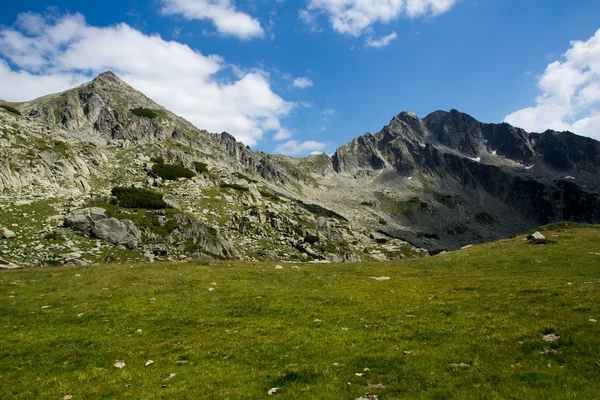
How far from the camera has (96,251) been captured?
208 ft

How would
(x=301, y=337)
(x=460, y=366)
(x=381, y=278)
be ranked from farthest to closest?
(x=381, y=278) → (x=301, y=337) → (x=460, y=366)

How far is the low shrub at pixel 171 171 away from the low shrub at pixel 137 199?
26.1m

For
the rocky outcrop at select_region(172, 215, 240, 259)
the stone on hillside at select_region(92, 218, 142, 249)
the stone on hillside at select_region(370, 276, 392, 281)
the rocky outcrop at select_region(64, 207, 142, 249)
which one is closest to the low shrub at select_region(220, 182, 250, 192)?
the rocky outcrop at select_region(172, 215, 240, 259)

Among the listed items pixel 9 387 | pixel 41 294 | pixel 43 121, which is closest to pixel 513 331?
pixel 9 387

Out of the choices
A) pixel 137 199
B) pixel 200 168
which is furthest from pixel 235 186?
pixel 137 199

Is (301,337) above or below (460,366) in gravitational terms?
below

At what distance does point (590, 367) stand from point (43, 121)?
649 feet

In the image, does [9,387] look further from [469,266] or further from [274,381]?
[469,266]

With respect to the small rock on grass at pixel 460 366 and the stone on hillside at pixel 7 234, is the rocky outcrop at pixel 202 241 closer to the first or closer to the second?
the stone on hillside at pixel 7 234

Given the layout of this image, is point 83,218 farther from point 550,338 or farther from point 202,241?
point 550,338

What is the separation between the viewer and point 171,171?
129 metres

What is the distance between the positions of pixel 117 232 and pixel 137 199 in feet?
81.4

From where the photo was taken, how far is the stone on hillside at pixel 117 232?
68.2 meters

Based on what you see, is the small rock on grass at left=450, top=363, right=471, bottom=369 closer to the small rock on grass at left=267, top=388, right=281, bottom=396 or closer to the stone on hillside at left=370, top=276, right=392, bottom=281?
the small rock on grass at left=267, top=388, right=281, bottom=396
